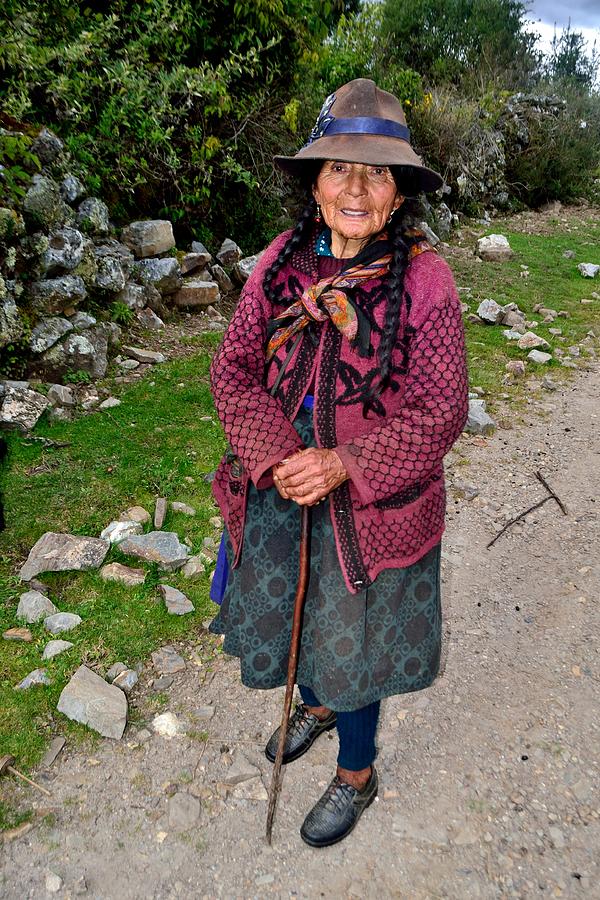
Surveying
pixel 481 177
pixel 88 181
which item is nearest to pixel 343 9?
Result: pixel 481 177

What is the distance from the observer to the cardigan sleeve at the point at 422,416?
1.79 m

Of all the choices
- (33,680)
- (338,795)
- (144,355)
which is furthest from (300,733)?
(144,355)

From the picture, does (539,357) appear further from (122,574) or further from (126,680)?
(126,680)

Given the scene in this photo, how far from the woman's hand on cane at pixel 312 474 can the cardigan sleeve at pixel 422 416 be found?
0.04 m

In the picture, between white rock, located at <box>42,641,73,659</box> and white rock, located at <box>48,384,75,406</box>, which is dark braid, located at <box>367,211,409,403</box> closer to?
white rock, located at <box>42,641,73,659</box>

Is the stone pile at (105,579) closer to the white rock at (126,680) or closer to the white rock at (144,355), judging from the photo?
the white rock at (126,680)

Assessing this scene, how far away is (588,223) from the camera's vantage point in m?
13.4

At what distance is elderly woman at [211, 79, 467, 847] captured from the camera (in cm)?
183

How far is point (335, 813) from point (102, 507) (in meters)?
2.33

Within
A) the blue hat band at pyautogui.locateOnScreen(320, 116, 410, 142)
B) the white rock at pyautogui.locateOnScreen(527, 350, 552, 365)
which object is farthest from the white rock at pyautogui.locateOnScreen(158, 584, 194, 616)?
the white rock at pyautogui.locateOnScreen(527, 350, 552, 365)

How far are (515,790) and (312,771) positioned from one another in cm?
77

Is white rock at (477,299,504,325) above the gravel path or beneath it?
above

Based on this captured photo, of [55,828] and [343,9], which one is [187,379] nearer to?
[55,828]

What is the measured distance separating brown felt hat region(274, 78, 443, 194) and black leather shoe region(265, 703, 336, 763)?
2071 mm
